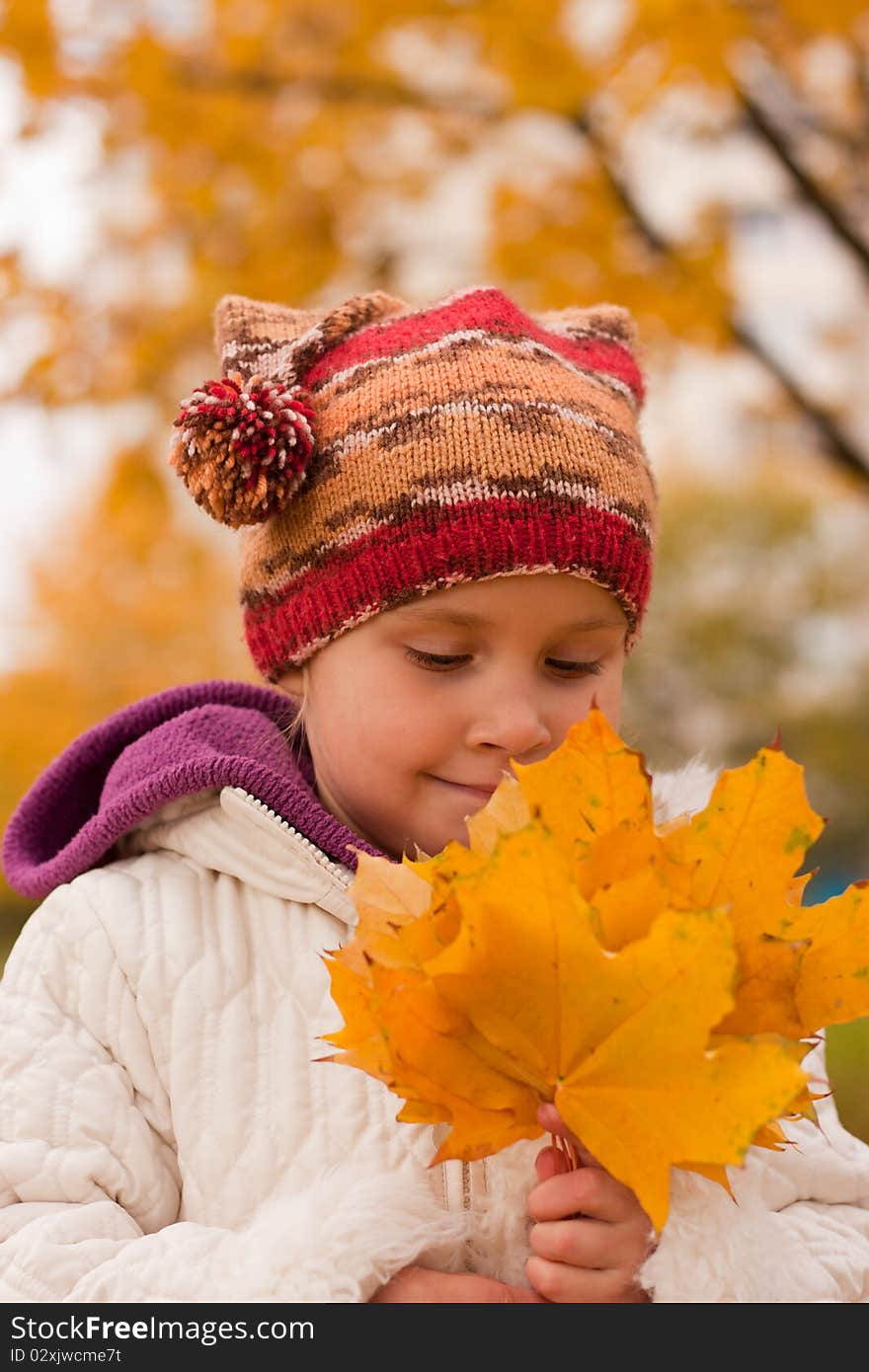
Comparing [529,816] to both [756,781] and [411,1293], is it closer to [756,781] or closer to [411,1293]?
[756,781]

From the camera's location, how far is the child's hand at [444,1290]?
4.48 ft

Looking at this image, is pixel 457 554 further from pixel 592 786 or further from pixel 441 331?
pixel 592 786

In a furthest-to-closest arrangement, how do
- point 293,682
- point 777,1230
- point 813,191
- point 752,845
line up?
point 813,191 < point 293,682 < point 777,1230 < point 752,845

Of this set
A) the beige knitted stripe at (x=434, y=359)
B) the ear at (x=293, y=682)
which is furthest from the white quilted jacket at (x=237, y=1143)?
the beige knitted stripe at (x=434, y=359)

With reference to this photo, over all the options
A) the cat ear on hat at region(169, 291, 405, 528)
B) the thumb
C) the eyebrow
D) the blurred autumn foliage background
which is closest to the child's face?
the eyebrow

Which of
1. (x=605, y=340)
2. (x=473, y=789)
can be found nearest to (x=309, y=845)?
(x=473, y=789)

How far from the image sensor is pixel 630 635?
76.1 inches

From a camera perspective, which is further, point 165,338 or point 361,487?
point 165,338

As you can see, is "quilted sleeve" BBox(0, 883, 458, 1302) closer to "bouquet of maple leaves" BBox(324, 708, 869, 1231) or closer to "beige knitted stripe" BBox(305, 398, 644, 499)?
"bouquet of maple leaves" BBox(324, 708, 869, 1231)

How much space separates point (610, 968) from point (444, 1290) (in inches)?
20.7

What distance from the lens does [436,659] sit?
1670 mm

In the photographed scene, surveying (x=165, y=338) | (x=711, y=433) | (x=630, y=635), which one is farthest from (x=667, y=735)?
(x=630, y=635)

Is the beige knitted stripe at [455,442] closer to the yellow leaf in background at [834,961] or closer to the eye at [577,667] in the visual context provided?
the eye at [577,667]
